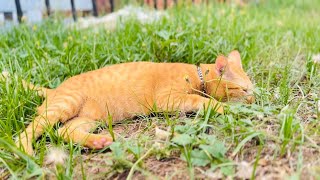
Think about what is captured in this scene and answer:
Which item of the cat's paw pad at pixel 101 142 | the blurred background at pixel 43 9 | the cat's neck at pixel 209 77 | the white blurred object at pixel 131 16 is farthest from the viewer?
the blurred background at pixel 43 9

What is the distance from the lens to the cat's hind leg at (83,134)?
7.82ft

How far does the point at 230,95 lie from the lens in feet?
9.43

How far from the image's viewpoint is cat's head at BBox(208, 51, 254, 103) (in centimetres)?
281

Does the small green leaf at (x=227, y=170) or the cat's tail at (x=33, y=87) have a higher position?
the cat's tail at (x=33, y=87)

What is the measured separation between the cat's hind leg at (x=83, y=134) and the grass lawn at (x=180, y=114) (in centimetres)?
4

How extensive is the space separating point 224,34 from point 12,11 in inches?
99.2

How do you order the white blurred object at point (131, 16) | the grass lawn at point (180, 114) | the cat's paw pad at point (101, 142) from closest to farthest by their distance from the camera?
the grass lawn at point (180, 114) → the cat's paw pad at point (101, 142) → the white blurred object at point (131, 16)

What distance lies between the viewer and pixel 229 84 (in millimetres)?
2867

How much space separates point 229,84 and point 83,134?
955mm

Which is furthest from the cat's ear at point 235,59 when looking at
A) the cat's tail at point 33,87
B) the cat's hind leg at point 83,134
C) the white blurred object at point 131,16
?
the white blurred object at point 131,16

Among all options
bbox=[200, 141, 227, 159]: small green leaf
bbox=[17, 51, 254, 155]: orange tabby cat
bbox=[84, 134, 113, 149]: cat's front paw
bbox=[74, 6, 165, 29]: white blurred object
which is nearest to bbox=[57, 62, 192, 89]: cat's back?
bbox=[17, 51, 254, 155]: orange tabby cat

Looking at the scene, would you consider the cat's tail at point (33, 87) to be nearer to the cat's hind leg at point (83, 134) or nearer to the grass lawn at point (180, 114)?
the grass lawn at point (180, 114)

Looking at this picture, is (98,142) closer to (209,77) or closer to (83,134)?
(83,134)

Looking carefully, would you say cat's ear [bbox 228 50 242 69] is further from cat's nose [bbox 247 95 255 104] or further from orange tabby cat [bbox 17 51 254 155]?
cat's nose [bbox 247 95 255 104]
